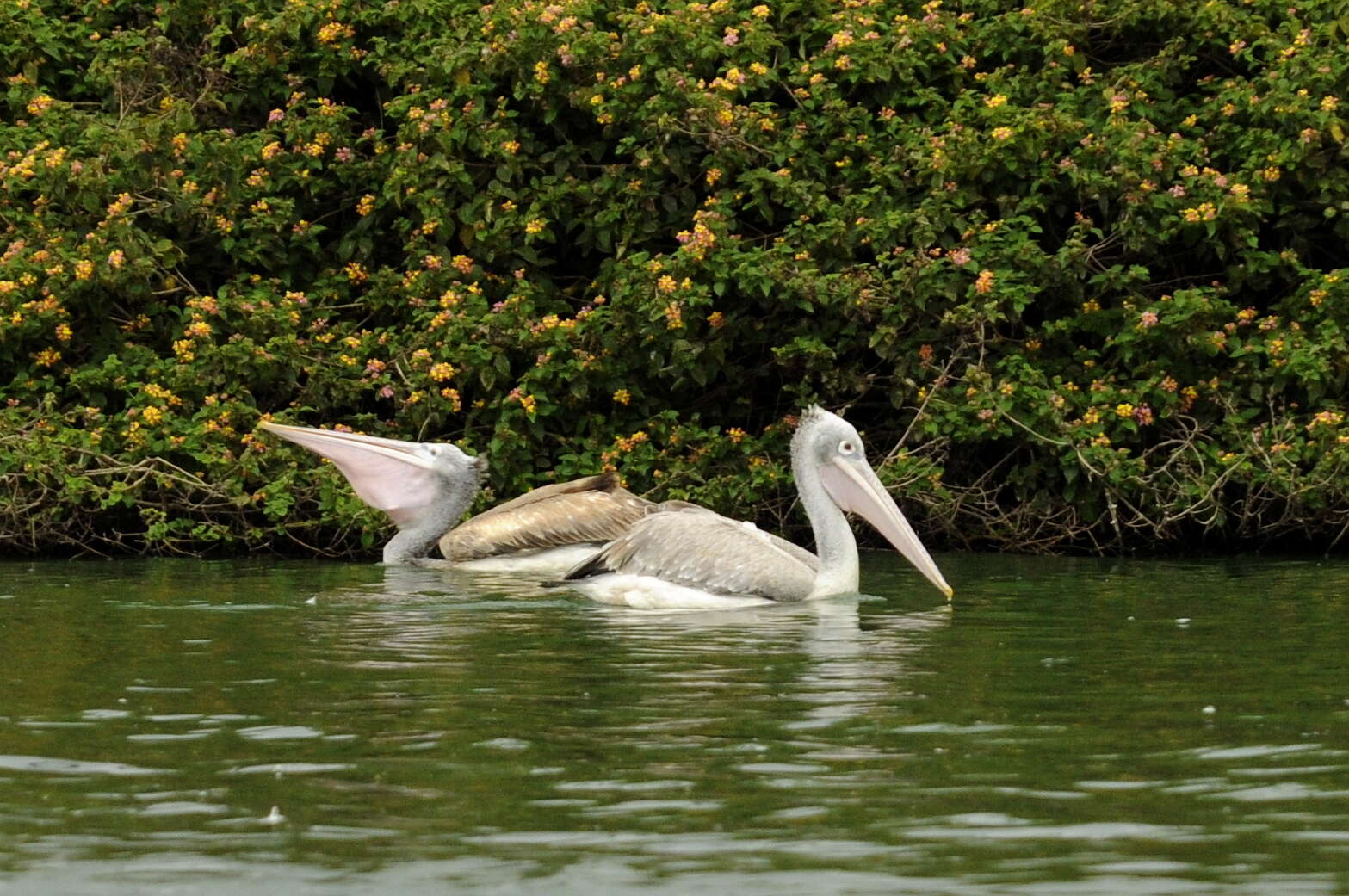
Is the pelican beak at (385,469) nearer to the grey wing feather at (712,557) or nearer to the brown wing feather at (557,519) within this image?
the brown wing feather at (557,519)

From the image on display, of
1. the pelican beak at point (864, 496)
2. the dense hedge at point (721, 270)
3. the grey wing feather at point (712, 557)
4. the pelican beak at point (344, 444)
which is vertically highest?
the dense hedge at point (721, 270)

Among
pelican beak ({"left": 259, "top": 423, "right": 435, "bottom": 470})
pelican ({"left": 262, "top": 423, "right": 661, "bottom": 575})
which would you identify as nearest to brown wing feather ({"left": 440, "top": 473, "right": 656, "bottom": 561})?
pelican ({"left": 262, "top": 423, "right": 661, "bottom": 575})

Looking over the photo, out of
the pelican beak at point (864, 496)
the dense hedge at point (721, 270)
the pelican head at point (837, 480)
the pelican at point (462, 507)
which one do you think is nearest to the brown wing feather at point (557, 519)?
the pelican at point (462, 507)

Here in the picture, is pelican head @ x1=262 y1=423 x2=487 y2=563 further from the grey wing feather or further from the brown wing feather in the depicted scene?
the grey wing feather

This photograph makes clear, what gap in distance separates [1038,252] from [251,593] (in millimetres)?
5202

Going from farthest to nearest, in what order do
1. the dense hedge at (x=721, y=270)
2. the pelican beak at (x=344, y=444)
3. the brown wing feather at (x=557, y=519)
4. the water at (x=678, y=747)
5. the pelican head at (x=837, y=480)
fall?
the dense hedge at (x=721, y=270), the pelican beak at (x=344, y=444), the brown wing feather at (x=557, y=519), the pelican head at (x=837, y=480), the water at (x=678, y=747)

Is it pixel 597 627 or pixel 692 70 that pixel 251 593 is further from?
pixel 692 70

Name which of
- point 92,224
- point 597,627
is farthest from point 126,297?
point 597,627

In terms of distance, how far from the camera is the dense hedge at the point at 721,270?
1438cm

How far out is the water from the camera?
18.5ft

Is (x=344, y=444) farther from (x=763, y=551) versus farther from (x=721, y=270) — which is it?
(x=763, y=551)

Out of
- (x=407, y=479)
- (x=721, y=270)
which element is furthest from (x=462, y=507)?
(x=721, y=270)

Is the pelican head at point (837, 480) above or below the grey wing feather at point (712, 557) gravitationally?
above

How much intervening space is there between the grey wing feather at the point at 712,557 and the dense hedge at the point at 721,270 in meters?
2.46
